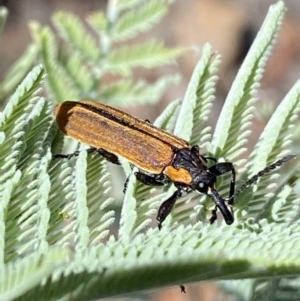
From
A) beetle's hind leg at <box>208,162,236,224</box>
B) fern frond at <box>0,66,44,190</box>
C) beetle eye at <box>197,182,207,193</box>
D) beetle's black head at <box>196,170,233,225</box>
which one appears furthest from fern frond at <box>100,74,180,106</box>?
fern frond at <box>0,66,44,190</box>

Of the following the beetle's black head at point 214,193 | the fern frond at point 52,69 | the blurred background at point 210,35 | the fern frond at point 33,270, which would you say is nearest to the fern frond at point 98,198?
the beetle's black head at point 214,193

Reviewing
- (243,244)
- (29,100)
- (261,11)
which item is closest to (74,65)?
(29,100)

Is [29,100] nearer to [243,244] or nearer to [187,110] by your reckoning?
[187,110]

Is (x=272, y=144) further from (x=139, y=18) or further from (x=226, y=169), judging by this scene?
(x=139, y=18)

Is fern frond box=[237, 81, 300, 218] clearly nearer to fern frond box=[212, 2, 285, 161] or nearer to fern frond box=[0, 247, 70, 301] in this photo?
fern frond box=[212, 2, 285, 161]

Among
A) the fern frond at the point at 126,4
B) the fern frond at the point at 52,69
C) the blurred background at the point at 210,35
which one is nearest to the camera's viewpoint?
the fern frond at the point at 52,69

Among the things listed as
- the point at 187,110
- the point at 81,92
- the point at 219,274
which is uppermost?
the point at 81,92

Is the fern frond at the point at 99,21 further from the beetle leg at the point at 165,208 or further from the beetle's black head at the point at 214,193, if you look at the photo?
the beetle leg at the point at 165,208
